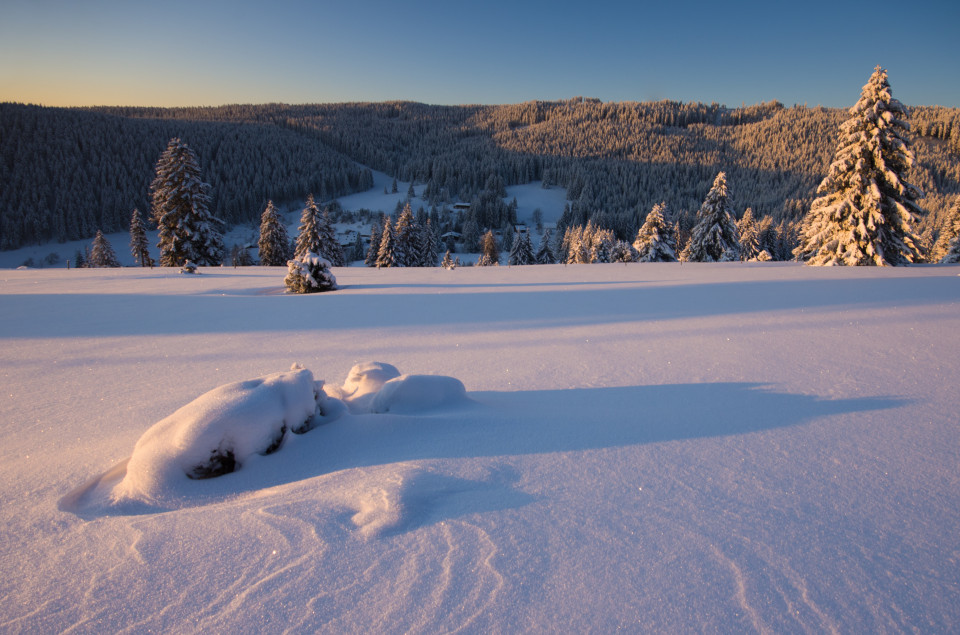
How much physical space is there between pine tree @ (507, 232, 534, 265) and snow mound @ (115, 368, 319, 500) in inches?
1822

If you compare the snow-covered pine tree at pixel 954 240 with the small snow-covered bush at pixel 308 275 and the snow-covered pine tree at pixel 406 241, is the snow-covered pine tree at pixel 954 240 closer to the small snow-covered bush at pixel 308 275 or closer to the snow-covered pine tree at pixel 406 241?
the snow-covered pine tree at pixel 406 241

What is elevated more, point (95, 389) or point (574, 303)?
point (574, 303)

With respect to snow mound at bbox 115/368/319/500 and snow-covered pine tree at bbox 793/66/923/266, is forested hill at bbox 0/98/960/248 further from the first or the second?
snow mound at bbox 115/368/319/500

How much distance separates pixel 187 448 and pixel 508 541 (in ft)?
5.73

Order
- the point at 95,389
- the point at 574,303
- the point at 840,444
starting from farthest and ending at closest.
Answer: the point at 574,303 < the point at 95,389 < the point at 840,444

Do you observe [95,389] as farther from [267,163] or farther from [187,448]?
[267,163]

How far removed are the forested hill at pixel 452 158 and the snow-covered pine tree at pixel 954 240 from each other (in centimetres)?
4679

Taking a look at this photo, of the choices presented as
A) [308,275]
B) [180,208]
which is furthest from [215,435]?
[180,208]

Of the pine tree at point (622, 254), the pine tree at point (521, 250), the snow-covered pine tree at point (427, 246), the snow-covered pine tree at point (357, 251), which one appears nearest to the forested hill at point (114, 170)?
the snow-covered pine tree at point (357, 251)

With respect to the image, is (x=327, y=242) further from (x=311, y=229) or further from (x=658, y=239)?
(x=658, y=239)

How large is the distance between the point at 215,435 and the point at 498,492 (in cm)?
155

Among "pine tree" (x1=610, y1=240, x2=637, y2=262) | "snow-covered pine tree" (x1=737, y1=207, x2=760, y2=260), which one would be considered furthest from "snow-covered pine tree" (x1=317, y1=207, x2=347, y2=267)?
"snow-covered pine tree" (x1=737, y1=207, x2=760, y2=260)

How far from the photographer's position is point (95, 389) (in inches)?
144

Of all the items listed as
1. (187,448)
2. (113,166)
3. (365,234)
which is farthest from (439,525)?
(113,166)
